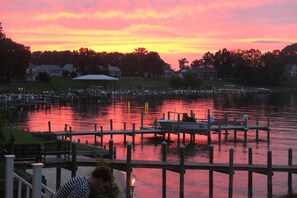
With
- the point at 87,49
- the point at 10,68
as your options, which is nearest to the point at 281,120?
the point at 10,68

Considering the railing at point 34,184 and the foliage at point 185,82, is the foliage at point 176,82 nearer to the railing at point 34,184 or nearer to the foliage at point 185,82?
the foliage at point 185,82

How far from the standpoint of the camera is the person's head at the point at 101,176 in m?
7.85

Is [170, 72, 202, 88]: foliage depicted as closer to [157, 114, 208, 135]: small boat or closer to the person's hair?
[157, 114, 208, 135]: small boat

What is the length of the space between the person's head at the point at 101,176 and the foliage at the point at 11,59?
4309 inches

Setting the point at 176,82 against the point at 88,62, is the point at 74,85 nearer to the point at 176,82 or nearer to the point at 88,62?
the point at 88,62

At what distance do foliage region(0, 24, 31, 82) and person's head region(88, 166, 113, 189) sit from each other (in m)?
109

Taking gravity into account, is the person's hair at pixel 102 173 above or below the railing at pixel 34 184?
above

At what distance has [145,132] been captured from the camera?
51.9 m

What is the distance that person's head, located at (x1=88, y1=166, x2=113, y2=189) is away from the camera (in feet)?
25.8

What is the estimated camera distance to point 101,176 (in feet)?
25.8

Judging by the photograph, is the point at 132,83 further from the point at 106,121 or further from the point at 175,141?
the point at 175,141

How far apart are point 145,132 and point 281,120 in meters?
32.4

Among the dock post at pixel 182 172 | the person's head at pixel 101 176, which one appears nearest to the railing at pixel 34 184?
the person's head at pixel 101 176

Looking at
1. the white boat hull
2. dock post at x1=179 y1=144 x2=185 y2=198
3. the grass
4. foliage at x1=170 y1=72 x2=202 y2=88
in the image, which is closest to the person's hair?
dock post at x1=179 y1=144 x2=185 y2=198
